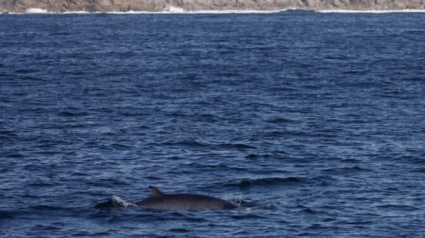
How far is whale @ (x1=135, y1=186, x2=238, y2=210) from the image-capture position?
21.4 metres

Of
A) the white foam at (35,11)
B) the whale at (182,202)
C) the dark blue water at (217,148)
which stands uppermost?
the whale at (182,202)

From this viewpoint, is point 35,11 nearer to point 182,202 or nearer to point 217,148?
point 217,148

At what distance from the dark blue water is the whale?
346mm

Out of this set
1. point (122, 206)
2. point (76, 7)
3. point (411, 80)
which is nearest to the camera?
point (122, 206)

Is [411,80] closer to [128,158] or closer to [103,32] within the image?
[128,158]

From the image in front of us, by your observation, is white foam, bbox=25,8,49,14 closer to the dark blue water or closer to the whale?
the dark blue water

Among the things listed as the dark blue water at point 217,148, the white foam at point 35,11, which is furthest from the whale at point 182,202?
the white foam at point 35,11

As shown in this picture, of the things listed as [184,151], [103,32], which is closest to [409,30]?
[103,32]

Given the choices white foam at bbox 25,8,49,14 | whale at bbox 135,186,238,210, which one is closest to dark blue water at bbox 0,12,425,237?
whale at bbox 135,186,238,210

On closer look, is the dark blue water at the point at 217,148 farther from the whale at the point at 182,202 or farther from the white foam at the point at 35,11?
the white foam at the point at 35,11

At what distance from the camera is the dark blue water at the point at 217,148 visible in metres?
20.7

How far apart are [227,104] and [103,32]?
70156 mm

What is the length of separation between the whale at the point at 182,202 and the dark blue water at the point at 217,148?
0.35 metres

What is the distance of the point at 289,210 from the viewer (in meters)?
21.5
